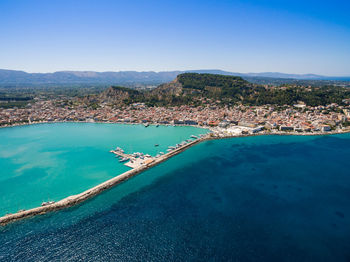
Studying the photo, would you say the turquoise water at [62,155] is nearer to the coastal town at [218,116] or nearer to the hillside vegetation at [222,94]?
the coastal town at [218,116]

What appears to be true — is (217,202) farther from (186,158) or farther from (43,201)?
(43,201)

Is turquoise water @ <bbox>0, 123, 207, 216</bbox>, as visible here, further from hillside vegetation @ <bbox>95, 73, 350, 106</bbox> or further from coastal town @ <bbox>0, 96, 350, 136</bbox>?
hillside vegetation @ <bbox>95, 73, 350, 106</bbox>

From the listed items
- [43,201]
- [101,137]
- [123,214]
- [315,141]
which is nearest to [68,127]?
[101,137]

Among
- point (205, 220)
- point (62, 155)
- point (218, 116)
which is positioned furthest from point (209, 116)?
point (205, 220)

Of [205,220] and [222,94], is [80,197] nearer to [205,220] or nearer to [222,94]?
[205,220]

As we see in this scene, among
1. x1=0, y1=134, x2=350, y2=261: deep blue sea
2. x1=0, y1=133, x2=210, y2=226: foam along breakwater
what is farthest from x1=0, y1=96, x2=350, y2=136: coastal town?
x1=0, y1=133, x2=210, y2=226: foam along breakwater

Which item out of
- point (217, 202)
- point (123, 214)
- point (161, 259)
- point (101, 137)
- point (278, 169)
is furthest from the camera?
point (101, 137)
